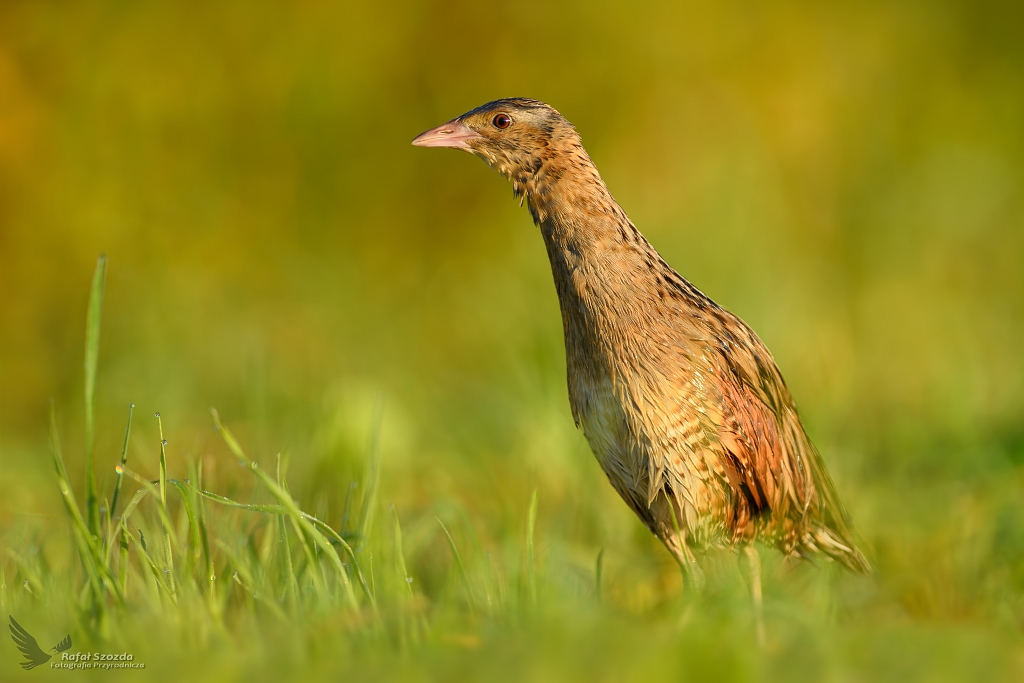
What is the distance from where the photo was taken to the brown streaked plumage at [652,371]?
2309 mm

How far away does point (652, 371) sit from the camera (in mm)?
2291

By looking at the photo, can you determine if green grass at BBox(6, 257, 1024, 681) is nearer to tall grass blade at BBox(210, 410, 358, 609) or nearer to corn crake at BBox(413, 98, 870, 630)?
tall grass blade at BBox(210, 410, 358, 609)

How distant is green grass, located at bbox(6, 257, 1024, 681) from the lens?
5.81 feet

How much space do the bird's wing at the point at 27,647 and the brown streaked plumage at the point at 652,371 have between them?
1.35 meters

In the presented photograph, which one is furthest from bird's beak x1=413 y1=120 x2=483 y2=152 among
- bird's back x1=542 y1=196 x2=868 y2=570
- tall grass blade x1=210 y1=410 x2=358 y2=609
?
tall grass blade x1=210 y1=410 x2=358 y2=609

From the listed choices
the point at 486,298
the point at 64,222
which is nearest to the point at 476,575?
the point at 486,298

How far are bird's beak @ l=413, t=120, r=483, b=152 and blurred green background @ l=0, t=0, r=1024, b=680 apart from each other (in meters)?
1.46

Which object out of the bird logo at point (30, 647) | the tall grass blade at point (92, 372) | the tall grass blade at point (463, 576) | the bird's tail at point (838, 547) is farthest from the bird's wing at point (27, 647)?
the bird's tail at point (838, 547)

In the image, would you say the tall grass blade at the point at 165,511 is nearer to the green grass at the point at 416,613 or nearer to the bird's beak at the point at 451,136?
the green grass at the point at 416,613

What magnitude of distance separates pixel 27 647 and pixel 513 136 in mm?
1667

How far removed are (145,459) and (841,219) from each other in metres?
5.06

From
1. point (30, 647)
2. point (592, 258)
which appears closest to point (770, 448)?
point (592, 258)

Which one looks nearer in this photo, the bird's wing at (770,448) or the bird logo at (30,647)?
the bird logo at (30,647)

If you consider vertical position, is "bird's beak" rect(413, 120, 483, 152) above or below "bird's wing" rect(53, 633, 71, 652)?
above
